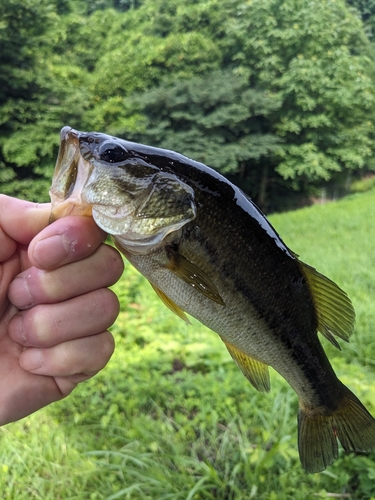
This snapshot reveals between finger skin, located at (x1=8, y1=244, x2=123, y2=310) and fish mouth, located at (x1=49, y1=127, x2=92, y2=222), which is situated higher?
fish mouth, located at (x1=49, y1=127, x2=92, y2=222)

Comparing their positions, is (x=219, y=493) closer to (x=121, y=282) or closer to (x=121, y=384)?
(x=121, y=384)

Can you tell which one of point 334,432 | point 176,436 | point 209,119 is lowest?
point 209,119

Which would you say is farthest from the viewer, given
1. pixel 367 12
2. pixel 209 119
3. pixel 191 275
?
pixel 367 12

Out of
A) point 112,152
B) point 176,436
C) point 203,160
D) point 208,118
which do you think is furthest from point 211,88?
point 112,152

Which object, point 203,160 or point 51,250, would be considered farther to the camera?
point 203,160

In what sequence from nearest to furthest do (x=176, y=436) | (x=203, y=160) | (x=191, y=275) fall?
(x=191, y=275) → (x=176, y=436) → (x=203, y=160)

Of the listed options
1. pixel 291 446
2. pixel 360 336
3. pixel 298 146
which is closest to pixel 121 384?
pixel 291 446

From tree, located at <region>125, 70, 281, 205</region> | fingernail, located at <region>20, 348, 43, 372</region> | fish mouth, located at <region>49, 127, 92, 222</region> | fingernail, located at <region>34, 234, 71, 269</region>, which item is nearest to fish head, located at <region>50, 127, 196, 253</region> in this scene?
fish mouth, located at <region>49, 127, 92, 222</region>

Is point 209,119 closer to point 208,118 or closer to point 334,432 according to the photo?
point 208,118

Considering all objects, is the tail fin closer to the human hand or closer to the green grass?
the human hand
